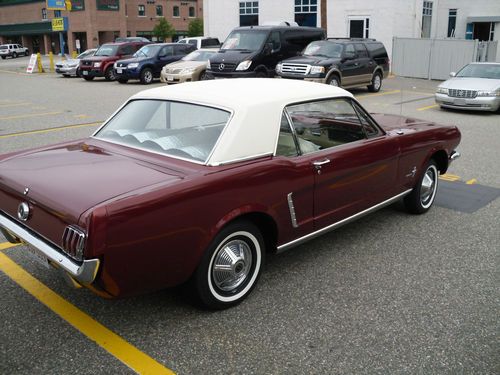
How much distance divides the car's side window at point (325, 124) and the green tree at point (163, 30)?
216 ft

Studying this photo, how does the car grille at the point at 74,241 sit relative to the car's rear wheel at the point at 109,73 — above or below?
above

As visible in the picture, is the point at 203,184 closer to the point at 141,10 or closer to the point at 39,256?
the point at 39,256

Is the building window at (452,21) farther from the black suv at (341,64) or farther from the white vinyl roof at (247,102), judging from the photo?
the white vinyl roof at (247,102)

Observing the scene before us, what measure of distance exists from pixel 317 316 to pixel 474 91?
11548mm

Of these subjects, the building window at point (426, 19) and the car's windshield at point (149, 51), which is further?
the building window at point (426, 19)

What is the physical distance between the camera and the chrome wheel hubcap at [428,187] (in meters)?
5.58

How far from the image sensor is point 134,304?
146 inches

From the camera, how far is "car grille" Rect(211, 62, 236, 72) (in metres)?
16.8

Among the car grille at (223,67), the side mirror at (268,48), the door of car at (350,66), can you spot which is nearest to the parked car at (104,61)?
the car grille at (223,67)

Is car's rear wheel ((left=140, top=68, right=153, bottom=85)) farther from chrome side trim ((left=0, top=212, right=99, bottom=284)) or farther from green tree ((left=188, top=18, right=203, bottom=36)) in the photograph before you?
green tree ((left=188, top=18, right=203, bottom=36))

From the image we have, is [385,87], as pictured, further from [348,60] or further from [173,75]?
[173,75]

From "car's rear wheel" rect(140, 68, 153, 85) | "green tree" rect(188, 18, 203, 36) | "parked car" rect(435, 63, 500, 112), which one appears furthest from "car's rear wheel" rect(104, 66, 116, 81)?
"green tree" rect(188, 18, 203, 36)

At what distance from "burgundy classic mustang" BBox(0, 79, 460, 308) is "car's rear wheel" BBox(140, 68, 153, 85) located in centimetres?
1783

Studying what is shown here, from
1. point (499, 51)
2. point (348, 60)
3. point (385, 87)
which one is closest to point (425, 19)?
point (499, 51)
